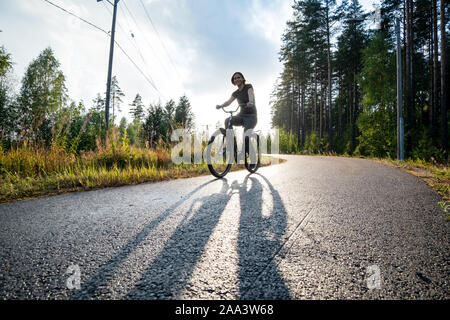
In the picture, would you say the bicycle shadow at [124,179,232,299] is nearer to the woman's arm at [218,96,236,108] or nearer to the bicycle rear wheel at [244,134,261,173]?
the bicycle rear wheel at [244,134,261,173]

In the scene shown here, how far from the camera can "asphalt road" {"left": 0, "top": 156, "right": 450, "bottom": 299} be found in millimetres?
971

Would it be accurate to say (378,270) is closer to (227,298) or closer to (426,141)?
(227,298)

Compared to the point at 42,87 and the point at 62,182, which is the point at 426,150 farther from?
the point at 42,87

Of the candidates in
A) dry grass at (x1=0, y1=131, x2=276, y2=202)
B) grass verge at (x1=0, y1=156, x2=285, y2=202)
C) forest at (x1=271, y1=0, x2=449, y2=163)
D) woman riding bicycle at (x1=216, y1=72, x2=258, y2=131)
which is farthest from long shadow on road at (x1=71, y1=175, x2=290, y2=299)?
forest at (x1=271, y1=0, x2=449, y2=163)

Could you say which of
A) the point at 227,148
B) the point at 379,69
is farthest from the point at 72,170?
the point at 379,69

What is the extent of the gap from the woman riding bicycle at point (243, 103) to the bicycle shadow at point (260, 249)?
9.45ft

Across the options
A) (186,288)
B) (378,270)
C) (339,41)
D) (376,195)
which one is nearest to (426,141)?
(376,195)

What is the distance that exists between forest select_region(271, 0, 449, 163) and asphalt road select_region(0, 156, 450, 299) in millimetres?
7413

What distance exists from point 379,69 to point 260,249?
2412 cm

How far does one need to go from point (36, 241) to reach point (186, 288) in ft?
4.21

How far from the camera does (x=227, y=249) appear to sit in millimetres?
1374

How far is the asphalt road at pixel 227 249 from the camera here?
97cm

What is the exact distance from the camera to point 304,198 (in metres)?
2.71
